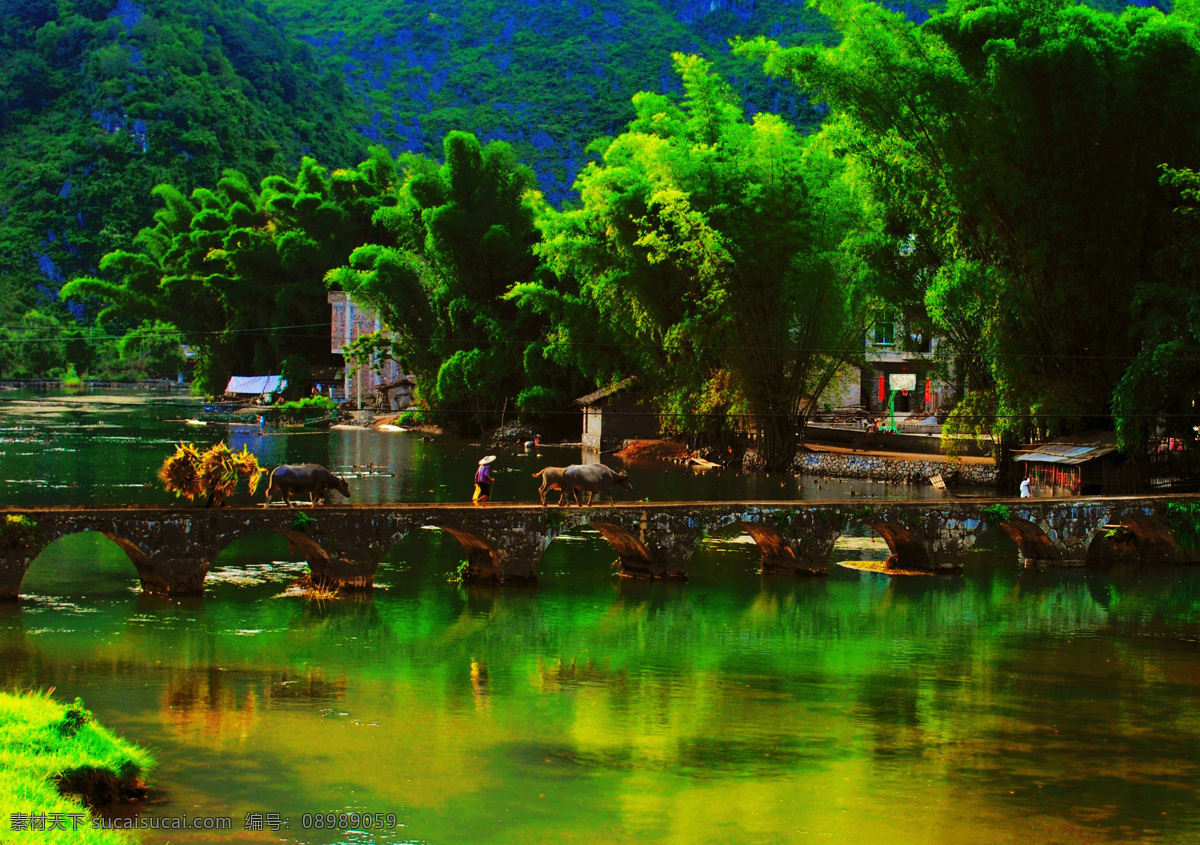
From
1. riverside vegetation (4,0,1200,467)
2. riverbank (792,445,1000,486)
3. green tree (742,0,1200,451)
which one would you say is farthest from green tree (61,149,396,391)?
green tree (742,0,1200,451)

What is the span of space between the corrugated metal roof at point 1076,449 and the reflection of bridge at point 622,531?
2.76m

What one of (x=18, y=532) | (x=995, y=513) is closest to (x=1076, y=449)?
(x=995, y=513)

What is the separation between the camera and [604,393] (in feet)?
193

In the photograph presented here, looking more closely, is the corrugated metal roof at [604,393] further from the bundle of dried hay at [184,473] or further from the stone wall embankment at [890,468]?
the bundle of dried hay at [184,473]

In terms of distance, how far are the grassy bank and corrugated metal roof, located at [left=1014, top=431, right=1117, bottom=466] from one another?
26.8 m

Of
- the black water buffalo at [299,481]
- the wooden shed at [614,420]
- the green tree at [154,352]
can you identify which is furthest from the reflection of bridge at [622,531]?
the green tree at [154,352]

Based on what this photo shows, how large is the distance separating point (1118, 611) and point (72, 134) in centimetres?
12324

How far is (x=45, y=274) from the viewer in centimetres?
11838

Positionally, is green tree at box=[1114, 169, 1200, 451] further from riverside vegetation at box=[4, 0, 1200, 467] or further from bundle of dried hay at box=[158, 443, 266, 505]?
bundle of dried hay at box=[158, 443, 266, 505]

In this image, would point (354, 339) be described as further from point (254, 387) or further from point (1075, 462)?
point (1075, 462)

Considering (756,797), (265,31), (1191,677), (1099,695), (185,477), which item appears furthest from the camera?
(265,31)

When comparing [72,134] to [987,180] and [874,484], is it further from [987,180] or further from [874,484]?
[987,180]

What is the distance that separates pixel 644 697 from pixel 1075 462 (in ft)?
64.4

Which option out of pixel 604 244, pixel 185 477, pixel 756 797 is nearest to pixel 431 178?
pixel 604 244
